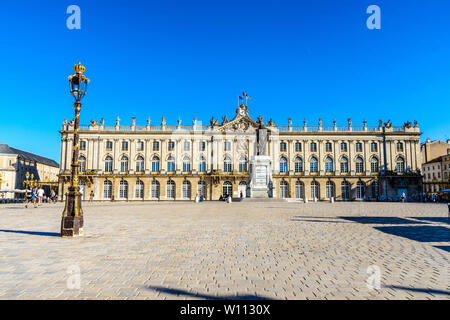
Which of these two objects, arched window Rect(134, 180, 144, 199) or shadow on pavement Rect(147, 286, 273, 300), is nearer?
shadow on pavement Rect(147, 286, 273, 300)

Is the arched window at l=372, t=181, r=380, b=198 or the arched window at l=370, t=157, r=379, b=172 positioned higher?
the arched window at l=370, t=157, r=379, b=172

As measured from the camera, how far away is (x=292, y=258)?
Answer: 20.4 feet

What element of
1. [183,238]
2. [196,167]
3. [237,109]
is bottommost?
[183,238]

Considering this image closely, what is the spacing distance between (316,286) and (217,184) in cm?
5019

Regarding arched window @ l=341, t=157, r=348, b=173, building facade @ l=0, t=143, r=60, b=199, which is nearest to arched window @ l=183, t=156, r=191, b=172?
building facade @ l=0, t=143, r=60, b=199

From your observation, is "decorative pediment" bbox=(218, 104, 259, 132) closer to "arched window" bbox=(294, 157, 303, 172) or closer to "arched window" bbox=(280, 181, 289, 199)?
"arched window" bbox=(294, 157, 303, 172)

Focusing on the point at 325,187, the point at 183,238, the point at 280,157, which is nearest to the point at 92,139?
the point at 280,157

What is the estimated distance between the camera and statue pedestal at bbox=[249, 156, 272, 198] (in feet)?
105

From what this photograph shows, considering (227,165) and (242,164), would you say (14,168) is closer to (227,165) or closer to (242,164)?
(227,165)

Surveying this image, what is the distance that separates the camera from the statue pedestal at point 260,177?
32.1 m

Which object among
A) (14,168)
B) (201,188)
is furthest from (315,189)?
(14,168)

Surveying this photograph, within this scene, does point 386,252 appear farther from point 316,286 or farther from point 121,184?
point 121,184

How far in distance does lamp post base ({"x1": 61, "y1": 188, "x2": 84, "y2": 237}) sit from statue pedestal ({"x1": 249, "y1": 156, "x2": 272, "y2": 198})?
78.5 feet

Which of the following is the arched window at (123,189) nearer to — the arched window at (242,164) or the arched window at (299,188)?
the arched window at (242,164)
